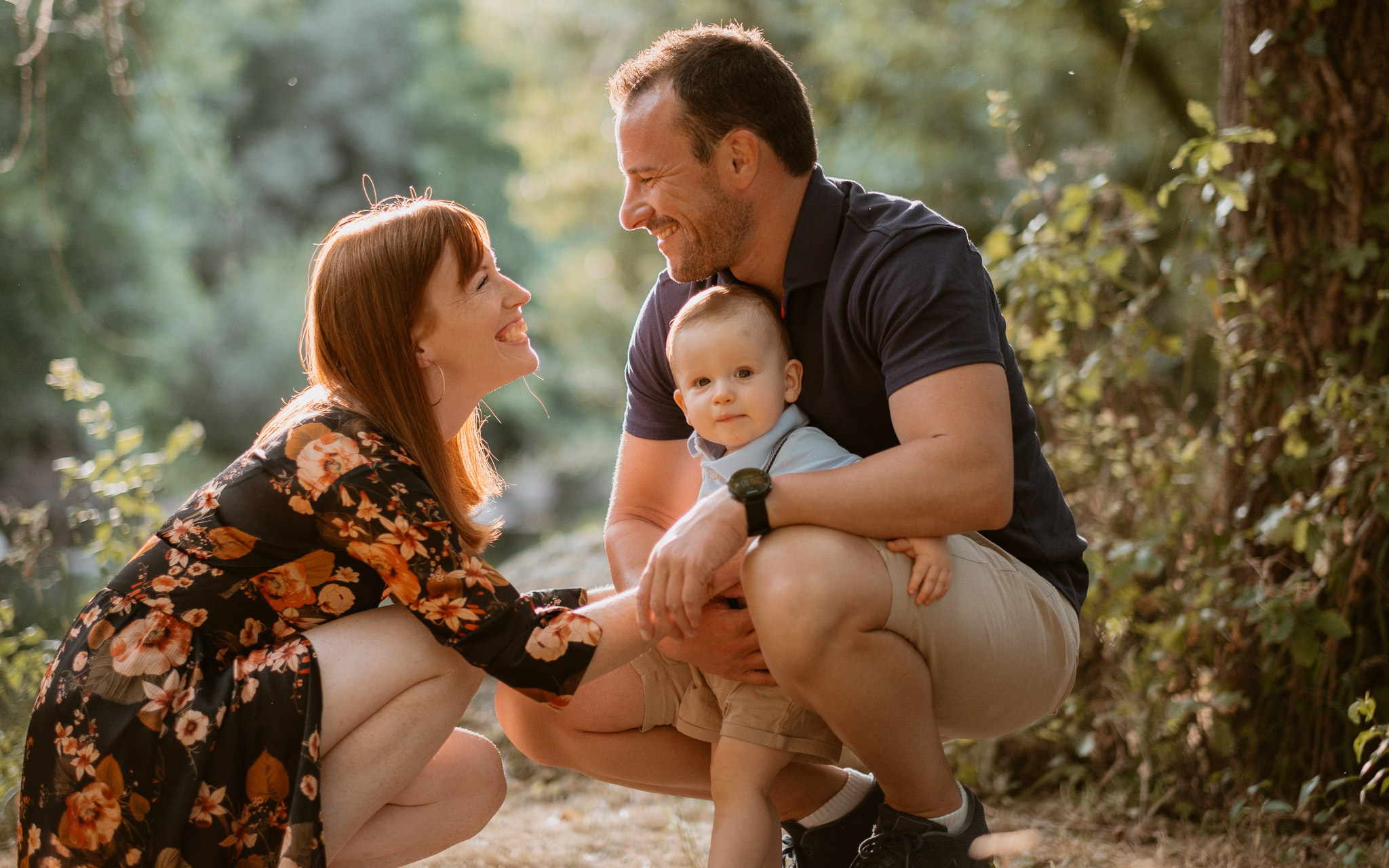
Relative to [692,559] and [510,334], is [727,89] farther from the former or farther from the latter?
[692,559]

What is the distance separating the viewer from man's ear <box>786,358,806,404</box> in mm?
1829

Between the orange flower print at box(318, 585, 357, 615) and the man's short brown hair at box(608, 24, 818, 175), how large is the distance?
3.07 feet

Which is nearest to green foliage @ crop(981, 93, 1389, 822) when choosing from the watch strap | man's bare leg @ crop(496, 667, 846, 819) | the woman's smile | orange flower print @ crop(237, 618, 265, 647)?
man's bare leg @ crop(496, 667, 846, 819)

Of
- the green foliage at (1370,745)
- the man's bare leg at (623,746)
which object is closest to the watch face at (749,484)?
the man's bare leg at (623,746)

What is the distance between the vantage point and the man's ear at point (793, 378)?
183cm

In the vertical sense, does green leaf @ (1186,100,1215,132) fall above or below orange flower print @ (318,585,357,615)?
above

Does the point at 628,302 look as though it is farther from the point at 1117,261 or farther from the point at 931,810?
the point at 931,810

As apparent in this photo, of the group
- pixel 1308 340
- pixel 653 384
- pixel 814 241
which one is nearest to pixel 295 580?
pixel 653 384

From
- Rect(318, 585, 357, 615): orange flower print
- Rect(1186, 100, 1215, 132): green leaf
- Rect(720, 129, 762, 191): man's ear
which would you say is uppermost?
Rect(1186, 100, 1215, 132): green leaf

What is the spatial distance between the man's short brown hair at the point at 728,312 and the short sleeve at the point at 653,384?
19 cm

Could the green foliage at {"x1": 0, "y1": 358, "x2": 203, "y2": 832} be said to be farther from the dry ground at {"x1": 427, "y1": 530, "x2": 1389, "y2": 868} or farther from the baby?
the baby

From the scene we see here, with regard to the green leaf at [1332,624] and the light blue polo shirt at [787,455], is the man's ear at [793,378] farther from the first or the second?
the green leaf at [1332,624]

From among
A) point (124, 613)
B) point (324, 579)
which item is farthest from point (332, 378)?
point (124, 613)

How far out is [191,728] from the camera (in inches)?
57.7
